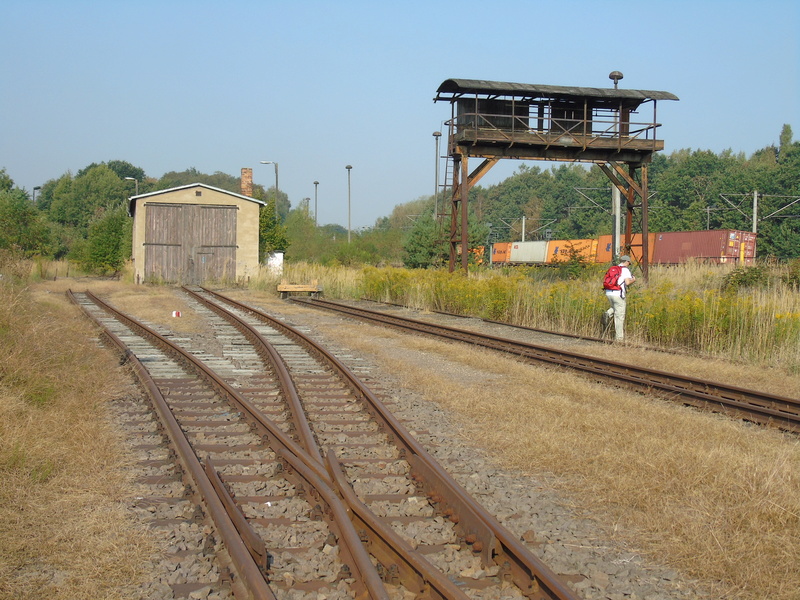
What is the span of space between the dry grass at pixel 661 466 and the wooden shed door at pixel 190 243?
30.1m

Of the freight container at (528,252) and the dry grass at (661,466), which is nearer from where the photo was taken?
the dry grass at (661,466)

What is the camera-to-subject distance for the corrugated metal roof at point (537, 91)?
2464 centimetres

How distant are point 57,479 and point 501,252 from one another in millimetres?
66397

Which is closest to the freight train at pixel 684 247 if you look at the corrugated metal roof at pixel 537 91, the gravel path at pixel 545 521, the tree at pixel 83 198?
the corrugated metal roof at pixel 537 91

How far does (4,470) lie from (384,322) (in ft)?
43.3

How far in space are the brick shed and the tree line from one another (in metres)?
3.69

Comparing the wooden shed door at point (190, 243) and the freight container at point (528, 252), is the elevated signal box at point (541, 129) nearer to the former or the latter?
the wooden shed door at point (190, 243)

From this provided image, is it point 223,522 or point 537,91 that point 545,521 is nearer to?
point 223,522

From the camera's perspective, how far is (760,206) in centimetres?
6544

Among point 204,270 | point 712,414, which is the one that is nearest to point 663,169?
point 204,270

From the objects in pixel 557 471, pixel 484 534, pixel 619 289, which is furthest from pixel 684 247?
pixel 484 534

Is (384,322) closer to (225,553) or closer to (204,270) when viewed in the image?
(225,553)

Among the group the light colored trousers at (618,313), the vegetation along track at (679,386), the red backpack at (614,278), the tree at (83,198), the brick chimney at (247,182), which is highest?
the tree at (83,198)

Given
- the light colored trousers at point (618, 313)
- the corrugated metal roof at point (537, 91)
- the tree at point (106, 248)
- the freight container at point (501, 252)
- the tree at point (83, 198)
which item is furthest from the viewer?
the tree at point (83, 198)
